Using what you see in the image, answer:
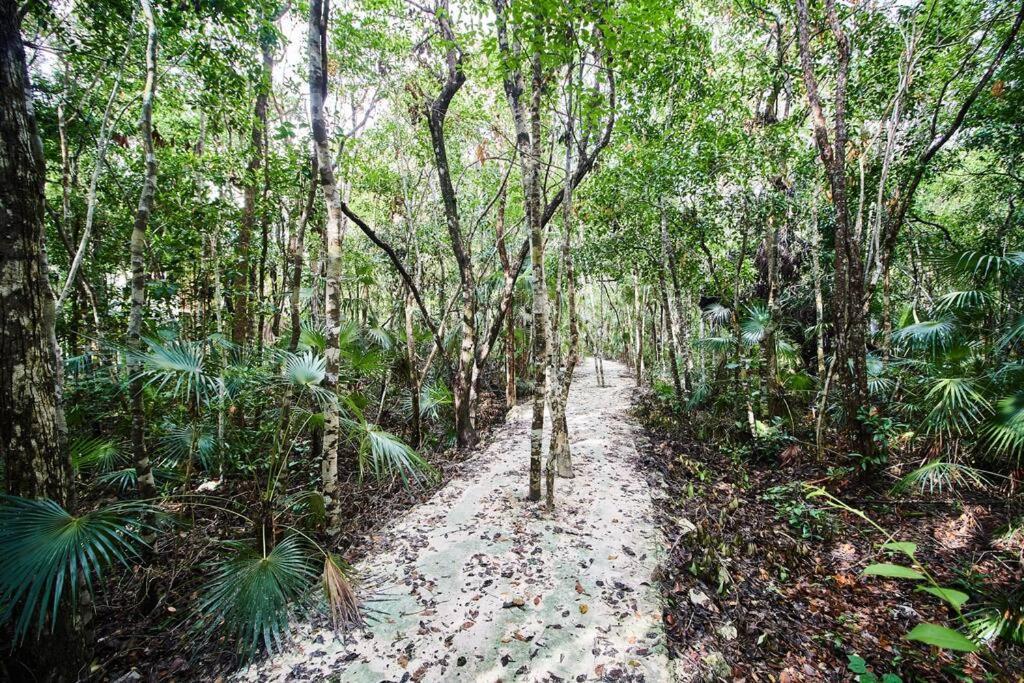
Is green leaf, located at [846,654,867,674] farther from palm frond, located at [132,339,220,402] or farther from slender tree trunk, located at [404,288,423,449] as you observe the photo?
slender tree trunk, located at [404,288,423,449]

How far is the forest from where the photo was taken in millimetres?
2936

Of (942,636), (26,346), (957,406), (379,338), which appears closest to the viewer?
(942,636)

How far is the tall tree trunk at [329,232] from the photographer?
4148 mm

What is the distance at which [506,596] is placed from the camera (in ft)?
12.1

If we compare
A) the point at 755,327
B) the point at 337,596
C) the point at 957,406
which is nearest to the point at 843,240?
the point at 957,406

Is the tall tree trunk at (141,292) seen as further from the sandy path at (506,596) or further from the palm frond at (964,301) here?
the palm frond at (964,301)

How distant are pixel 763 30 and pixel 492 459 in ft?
29.0

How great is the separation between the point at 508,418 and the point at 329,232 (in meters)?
7.06

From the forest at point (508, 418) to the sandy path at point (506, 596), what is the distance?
31mm

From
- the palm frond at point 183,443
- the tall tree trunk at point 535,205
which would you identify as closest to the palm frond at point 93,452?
the palm frond at point 183,443

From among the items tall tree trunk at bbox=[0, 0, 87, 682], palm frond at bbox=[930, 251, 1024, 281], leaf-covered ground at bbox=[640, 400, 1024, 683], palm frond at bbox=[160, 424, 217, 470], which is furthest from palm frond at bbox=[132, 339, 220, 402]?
palm frond at bbox=[930, 251, 1024, 281]

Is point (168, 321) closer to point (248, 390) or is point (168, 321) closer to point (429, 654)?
point (248, 390)

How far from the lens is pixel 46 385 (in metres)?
2.65

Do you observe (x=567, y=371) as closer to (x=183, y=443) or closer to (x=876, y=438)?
(x=876, y=438)
